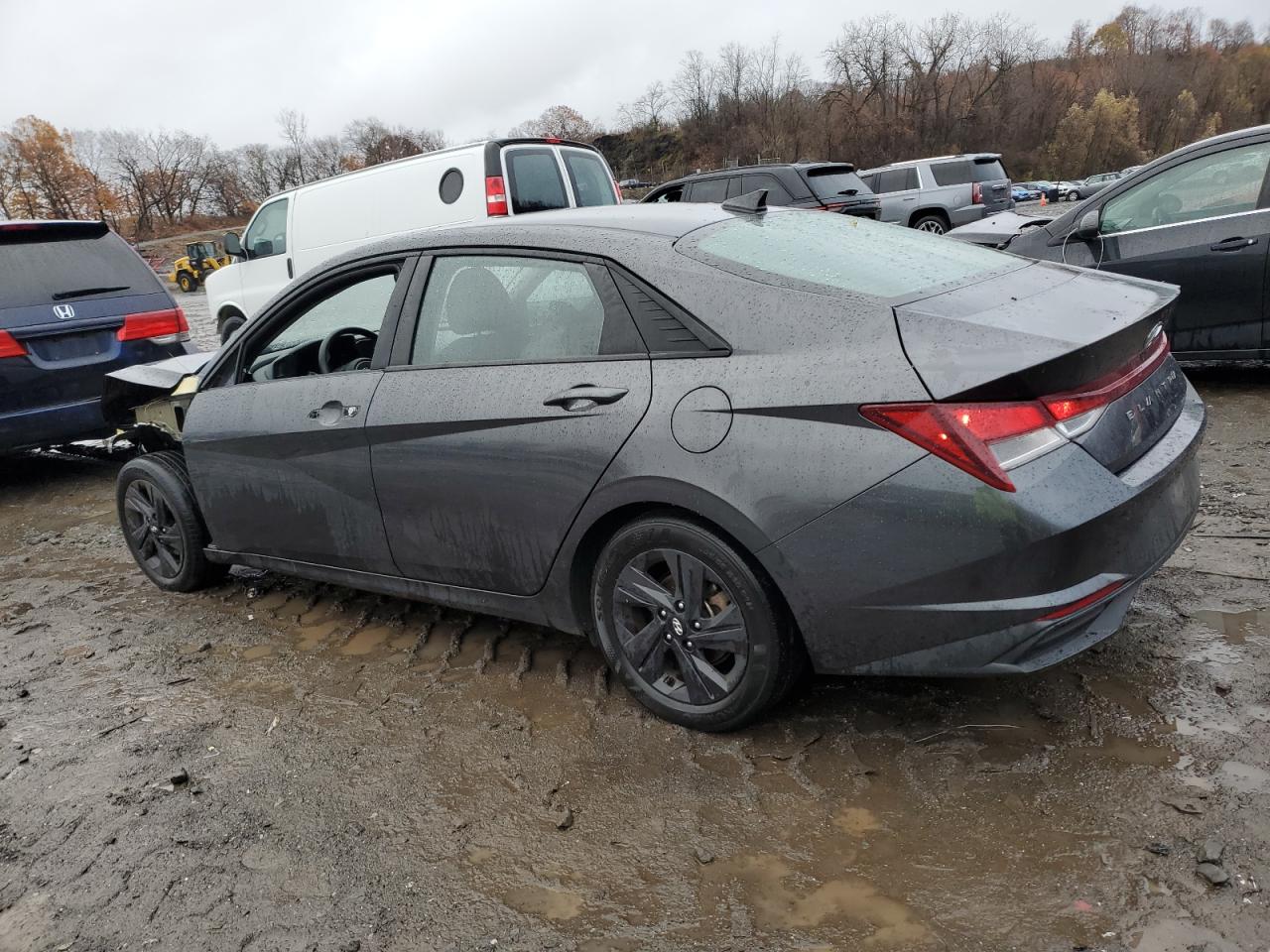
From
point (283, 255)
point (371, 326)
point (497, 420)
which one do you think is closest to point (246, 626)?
point (371, 326)

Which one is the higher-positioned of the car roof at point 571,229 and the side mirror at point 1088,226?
the car roof at point 571,229

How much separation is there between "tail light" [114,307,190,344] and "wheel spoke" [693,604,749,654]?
5244 mm

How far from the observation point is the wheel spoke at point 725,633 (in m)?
2.55

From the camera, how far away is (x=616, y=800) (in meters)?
2.51

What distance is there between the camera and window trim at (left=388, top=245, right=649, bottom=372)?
276 centimetres

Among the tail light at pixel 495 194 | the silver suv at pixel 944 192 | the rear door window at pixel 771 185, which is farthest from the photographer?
the silver suv at pixel 944 192

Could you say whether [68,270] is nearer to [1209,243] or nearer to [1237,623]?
[1237,623]

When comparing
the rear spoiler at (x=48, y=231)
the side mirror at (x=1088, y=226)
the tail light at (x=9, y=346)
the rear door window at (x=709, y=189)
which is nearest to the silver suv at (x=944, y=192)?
the rear door window at (x=709, y=189)

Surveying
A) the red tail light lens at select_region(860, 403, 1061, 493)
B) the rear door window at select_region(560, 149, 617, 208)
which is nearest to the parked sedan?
the red tail light lens at select_region(860, 403, 1061, 493)

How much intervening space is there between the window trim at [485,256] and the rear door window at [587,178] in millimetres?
6091

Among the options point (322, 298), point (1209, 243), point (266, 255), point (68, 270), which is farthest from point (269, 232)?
point (1209, 243)

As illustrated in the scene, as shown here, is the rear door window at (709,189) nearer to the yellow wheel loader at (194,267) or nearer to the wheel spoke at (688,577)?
the wheel spoke at (688,577)

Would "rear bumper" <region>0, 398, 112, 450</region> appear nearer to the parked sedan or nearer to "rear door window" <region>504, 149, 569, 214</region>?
A: the parked sedan

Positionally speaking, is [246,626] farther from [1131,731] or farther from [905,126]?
[905,126]
